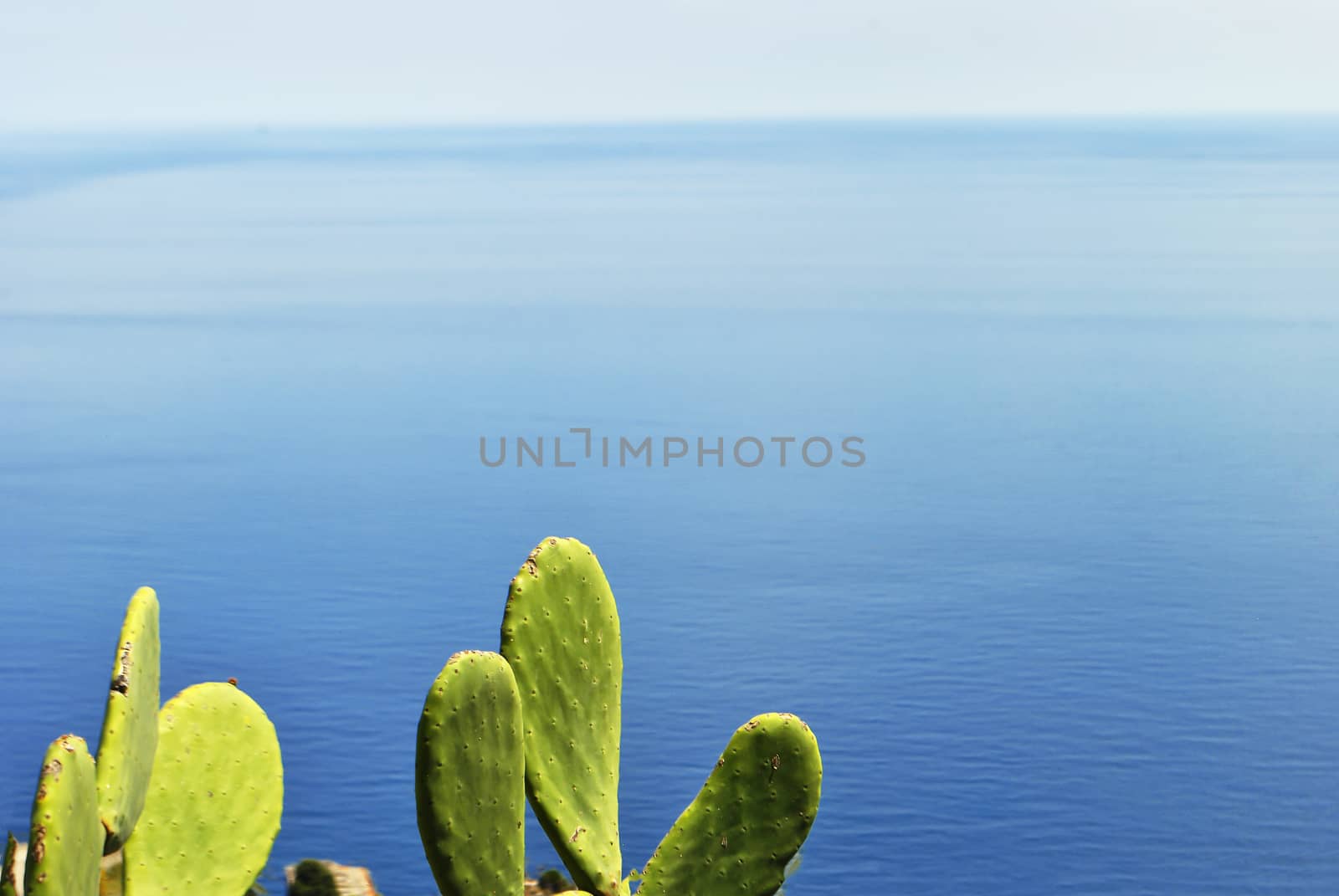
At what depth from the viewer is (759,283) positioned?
159m

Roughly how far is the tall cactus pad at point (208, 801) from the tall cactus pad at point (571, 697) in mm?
612

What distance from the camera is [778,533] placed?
93.4 metres

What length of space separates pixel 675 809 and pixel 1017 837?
48.3 feet

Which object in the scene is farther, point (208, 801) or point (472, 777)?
point (208, 801)

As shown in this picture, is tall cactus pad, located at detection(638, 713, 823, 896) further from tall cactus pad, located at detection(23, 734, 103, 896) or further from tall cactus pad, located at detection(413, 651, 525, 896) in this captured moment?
tall cactus pad, located at detection(23, 734, 103, 896)

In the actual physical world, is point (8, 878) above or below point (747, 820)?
above

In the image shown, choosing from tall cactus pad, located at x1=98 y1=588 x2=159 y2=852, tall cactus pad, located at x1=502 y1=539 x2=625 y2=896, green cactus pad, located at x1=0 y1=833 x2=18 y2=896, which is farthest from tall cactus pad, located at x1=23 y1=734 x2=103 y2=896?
tall cactus pad, located at x1=502 y1=539 x2=625 y2=896

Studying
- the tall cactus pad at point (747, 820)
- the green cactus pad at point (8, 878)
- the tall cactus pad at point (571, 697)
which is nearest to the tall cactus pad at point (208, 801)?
the tall cactus pad at point (571, 697)

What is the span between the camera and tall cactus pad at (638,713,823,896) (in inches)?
151

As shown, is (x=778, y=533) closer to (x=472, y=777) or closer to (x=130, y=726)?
(x=472, y=777)

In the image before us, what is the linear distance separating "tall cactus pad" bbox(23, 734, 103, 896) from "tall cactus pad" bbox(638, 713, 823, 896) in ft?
Result: 5.24

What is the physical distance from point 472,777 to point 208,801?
2.51 feet

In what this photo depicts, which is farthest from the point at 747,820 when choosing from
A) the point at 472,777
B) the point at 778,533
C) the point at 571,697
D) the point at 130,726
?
the point at 778,533

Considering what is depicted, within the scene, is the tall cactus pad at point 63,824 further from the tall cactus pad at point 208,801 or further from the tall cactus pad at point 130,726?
the tall cactus pad at point 208,801
